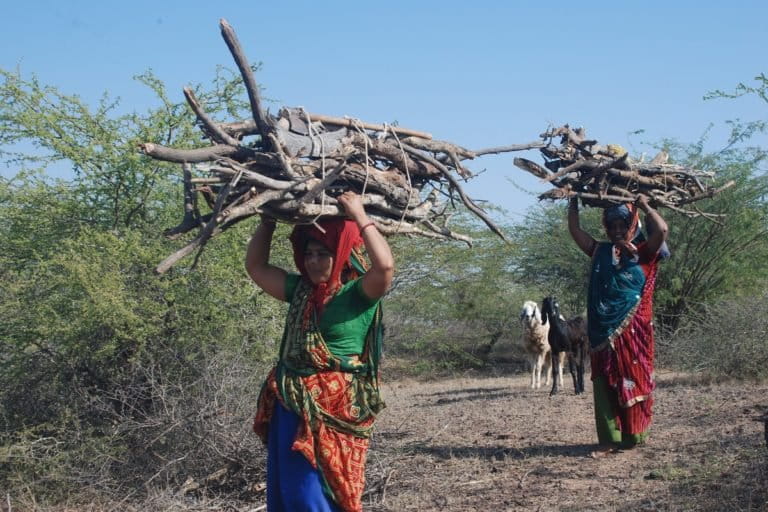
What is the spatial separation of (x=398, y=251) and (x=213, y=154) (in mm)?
12124

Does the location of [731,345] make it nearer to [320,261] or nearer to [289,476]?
[320,261]

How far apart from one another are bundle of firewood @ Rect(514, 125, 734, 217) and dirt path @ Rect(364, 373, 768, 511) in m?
2.09

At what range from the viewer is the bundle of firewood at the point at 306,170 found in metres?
4.21

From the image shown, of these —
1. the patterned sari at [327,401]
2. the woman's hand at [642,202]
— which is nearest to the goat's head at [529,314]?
the woman's hand at [642,202]

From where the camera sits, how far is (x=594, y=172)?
7691mm

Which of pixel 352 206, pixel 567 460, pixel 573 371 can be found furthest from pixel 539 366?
pixel 352 206

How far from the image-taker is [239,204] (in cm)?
431

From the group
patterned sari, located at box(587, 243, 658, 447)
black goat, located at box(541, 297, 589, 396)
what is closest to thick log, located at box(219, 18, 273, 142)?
patterned sari, located at box(587, 243, 658, 447)

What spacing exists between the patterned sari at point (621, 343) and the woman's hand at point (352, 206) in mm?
3934

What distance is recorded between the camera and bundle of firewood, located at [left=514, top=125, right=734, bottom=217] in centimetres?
753

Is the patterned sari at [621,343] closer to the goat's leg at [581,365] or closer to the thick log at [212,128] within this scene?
the thick log at [212,128]

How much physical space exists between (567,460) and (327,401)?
368 centimetres

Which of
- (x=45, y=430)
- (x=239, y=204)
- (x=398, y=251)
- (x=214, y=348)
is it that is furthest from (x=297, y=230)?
(x=398, y=251)

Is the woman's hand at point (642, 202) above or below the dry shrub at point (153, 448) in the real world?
above
